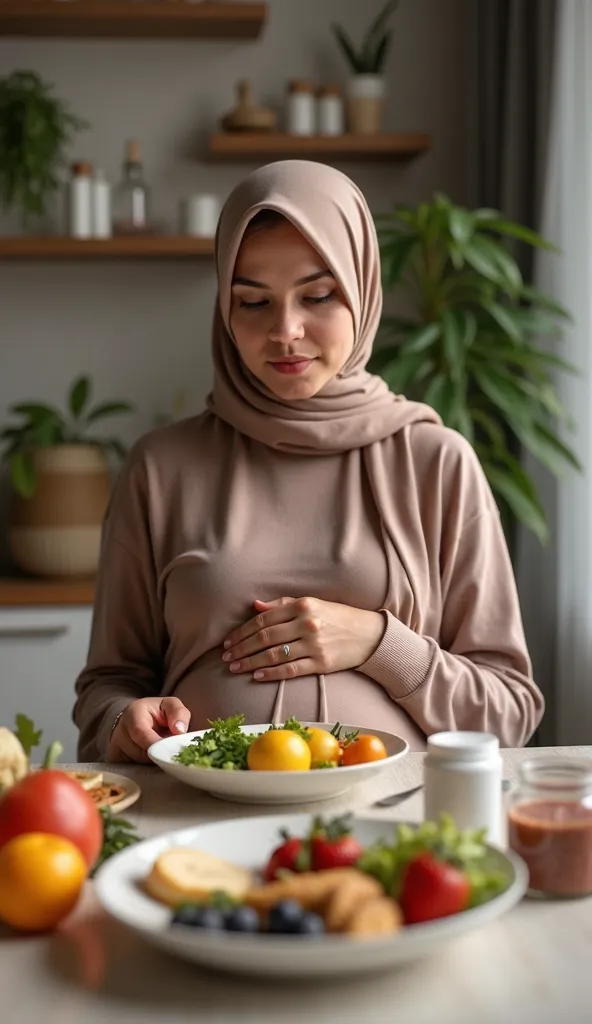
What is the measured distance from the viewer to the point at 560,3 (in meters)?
2.94

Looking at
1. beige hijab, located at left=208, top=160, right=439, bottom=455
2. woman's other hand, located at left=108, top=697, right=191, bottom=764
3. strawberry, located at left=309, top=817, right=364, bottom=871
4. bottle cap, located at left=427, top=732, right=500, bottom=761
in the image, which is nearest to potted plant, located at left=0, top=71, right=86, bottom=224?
beige hijab, located at left=208, top=160, right=439, bottom=455

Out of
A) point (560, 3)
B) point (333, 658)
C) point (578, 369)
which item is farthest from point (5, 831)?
point (560, 3)

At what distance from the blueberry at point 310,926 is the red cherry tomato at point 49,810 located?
0.77 ft

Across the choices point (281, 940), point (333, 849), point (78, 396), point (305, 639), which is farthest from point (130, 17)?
point (281, 940)

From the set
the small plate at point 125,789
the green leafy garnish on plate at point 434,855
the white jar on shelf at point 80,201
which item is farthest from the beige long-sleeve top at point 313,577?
the white jar on shelf at point 80,201

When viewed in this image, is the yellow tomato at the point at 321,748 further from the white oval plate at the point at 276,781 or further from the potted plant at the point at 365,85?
the potted plant at the point at 365,85

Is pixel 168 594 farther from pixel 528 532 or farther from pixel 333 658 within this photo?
pixel 528 532

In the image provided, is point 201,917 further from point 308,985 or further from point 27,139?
point 27,139

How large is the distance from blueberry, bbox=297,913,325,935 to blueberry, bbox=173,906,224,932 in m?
0.05

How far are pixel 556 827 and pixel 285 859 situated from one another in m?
0.22

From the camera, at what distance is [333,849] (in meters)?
0.90

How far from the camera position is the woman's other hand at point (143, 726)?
1.45 meters

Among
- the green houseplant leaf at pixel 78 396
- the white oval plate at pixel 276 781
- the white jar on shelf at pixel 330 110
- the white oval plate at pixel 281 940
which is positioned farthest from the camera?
the white jar on shelf at pixel 330 110

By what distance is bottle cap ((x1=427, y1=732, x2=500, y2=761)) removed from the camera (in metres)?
1.04
